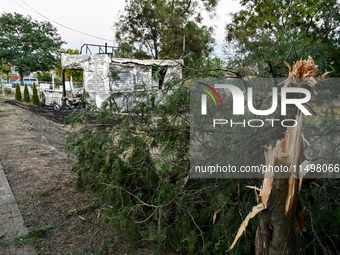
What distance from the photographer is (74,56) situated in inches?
611

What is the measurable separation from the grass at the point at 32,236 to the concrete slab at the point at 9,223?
0.10 m

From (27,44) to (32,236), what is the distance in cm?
3441

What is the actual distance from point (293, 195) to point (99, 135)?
2907mm

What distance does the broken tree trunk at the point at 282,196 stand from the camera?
2551mm

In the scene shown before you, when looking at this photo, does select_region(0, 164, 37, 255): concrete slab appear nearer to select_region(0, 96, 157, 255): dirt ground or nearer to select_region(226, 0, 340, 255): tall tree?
select_region(0, 96, 157, 255): dirt ground

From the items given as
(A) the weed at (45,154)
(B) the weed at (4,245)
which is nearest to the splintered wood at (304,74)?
(B) the weed at (4,245)

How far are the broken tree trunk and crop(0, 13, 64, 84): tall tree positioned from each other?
1343 inches

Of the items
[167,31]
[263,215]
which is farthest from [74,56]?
[263,215]

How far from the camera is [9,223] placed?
4.25 metres

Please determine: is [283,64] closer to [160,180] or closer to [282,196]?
[282,196]

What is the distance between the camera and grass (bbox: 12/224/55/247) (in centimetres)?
377

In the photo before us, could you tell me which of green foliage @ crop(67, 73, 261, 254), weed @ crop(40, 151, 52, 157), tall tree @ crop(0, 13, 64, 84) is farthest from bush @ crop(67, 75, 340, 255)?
tall tree @ crop(0, 13, 64, 84)

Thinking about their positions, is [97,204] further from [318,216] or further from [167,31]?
[167,31]

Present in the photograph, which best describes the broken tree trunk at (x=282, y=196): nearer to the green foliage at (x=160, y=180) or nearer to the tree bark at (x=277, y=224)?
the tree bark at (x=277, y=224)
